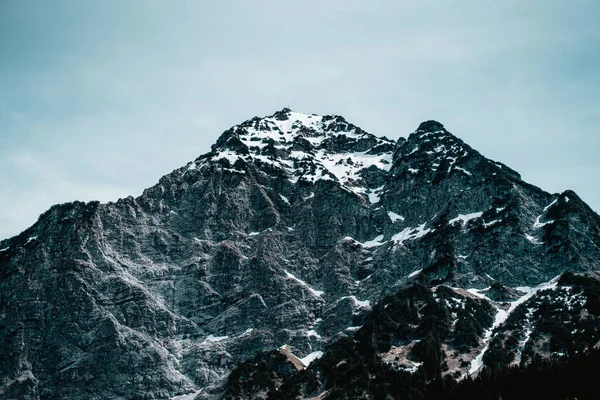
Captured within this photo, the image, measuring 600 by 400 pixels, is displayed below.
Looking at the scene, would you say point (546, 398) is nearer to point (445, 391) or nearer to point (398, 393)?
point (445, 391)

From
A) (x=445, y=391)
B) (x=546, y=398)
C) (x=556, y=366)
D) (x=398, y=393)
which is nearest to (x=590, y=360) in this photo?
(x=556, y=366)

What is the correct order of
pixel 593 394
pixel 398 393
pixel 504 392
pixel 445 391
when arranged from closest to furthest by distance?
1. pixel 593 394
2. pixel 504 392
3. pixel 445 391
4. pixel 398 393

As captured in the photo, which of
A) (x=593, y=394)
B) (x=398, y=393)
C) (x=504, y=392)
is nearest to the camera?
(x=593, y=394)

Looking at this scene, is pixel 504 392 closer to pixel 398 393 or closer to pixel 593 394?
pixel 593 394

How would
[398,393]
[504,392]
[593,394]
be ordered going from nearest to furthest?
[593,394] < [504,392] < [398,393]

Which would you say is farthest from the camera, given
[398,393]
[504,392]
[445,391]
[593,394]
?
[398,393]

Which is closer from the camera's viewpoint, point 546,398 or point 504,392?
point 546,398

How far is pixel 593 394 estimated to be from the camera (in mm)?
132750

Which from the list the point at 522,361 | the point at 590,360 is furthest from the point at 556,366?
the point at 522,361

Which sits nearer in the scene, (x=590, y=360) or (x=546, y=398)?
(x=546, y=398)

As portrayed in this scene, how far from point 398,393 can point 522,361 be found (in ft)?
125

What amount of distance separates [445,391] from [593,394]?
3934 cm

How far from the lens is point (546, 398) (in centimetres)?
14012

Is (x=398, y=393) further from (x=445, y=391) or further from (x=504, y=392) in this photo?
(x=504, y=392)
